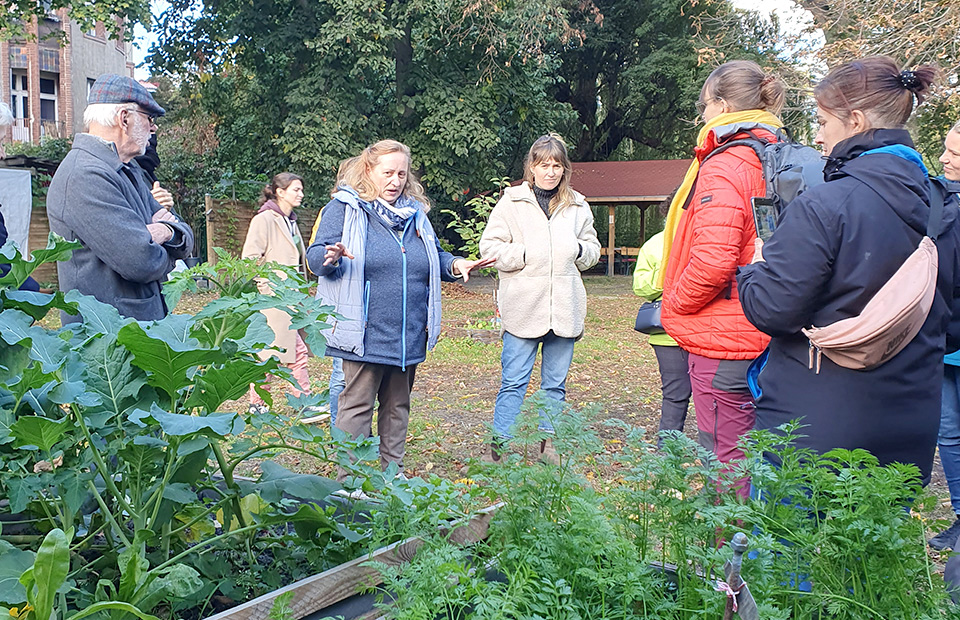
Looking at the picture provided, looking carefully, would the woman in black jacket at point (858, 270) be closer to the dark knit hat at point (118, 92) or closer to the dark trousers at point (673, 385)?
the dark trousers at point (673, 385)

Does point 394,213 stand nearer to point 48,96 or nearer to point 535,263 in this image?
point 535,263

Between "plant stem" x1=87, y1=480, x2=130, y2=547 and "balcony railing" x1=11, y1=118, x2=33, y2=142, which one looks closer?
"plant stem" x1=87, y1=480, x2=130, y2=547

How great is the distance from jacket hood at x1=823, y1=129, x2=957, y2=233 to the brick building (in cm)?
3570

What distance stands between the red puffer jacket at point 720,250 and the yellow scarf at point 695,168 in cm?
4

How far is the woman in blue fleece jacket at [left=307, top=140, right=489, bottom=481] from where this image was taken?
3730mm

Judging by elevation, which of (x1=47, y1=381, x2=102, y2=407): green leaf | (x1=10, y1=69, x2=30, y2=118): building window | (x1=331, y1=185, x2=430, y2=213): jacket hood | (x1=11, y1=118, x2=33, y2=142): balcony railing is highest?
(x1=10, y1=69, x2=30, y2=118): building window

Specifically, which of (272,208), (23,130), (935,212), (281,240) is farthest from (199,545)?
(23,130)

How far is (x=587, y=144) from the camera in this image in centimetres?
2923

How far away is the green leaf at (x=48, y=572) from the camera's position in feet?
4.30

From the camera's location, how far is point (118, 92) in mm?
3232

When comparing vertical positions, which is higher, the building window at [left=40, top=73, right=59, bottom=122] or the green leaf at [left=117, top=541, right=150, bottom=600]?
the building window at [left=40, top=73, right=59, bottom=122]

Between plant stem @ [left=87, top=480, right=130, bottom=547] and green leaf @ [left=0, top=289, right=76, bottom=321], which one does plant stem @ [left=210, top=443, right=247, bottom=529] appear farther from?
green leaf @ [left=0, top=289, right=76, bottom=321]

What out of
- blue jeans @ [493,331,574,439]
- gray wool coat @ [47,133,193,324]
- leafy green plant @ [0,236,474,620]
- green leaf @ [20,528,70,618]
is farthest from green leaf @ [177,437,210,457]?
blue jeans @ [493,331,574,439]

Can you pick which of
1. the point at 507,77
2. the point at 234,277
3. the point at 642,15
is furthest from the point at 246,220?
the point at 234,277
